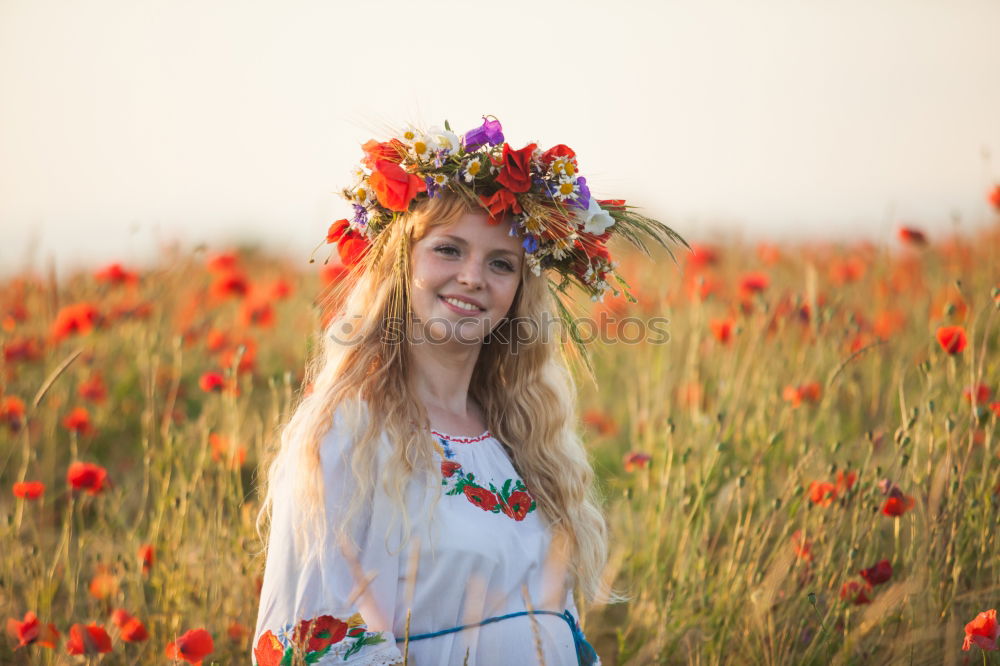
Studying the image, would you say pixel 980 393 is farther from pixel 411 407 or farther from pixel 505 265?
pixel 411 407

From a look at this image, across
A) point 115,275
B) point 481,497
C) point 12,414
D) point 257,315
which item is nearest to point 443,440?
point 481,497

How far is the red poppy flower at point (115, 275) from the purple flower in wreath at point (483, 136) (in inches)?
90.6

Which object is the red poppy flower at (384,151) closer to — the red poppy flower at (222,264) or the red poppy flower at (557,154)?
the red poppy flower at (557,154)

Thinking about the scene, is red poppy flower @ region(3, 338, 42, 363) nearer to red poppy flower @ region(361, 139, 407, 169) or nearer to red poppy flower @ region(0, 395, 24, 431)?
red poppy flower @ region(0, 395, 24, 431)

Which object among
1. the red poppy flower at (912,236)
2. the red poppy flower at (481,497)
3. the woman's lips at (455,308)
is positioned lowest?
the red poppy flower at (481,497)

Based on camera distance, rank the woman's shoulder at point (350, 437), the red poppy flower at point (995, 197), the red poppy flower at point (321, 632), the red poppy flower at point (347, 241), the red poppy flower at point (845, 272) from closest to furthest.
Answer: the red poppy flower at point (321, 632)
the woman's shoulder at point (350, 437)
the red poppy flower at point (347, 241)
the red poppy flower at point (995, 197)
the red poppy flower at point (845, 272)

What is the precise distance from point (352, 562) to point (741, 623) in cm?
160

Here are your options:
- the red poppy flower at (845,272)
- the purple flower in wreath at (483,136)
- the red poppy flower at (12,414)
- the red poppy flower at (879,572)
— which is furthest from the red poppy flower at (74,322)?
the red poppy flower at (845,272)

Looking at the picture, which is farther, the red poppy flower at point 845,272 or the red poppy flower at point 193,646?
the red poppy flower at point 845,272

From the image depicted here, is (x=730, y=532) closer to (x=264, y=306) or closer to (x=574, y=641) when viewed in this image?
(x=574, y=641)

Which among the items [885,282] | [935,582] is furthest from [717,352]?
[935,582]

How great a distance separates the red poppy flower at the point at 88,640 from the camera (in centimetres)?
216

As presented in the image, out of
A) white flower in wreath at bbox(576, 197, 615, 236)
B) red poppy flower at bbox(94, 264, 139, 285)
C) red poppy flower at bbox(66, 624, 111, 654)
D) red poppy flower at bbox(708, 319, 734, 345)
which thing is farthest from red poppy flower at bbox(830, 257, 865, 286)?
red poppy flower at bbox(66, 624, 111, 654)

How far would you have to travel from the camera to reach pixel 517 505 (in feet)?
7.75
